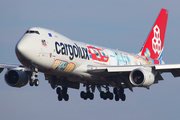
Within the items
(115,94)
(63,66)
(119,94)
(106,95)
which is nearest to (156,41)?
(115,94)

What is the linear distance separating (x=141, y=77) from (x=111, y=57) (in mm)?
5917

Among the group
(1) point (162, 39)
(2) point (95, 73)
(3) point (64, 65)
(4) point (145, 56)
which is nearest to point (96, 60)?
(2) point (95, 73)

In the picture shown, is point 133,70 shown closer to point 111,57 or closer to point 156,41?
point 111,57

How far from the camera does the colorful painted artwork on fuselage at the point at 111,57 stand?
126 ft

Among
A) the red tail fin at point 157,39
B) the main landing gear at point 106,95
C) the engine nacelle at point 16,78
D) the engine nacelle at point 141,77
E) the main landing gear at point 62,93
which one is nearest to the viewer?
the engine nacelle at point 141,77

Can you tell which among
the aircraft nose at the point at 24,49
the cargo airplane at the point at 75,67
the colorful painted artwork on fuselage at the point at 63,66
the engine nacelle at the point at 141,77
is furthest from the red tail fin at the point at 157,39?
the aircraft nose at the point at 24,49

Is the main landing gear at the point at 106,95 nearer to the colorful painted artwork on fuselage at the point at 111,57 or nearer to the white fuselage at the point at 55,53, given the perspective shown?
the colorful painted artwork on fuselage at the point at 111,57

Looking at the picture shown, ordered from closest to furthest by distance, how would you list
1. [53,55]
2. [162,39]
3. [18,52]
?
[18,52]
[53,55]
[162,39]

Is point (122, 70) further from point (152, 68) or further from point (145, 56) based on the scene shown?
point (145, 56)

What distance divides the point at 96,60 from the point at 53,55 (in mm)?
6545

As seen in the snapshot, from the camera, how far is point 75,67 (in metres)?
35.6

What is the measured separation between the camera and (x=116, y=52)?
142 ft

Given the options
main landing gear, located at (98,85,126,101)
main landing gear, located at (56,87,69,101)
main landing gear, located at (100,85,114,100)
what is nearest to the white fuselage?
main landing gear, located at (98,85,126,101)

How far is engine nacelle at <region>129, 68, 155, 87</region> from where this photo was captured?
35678 millimetres
